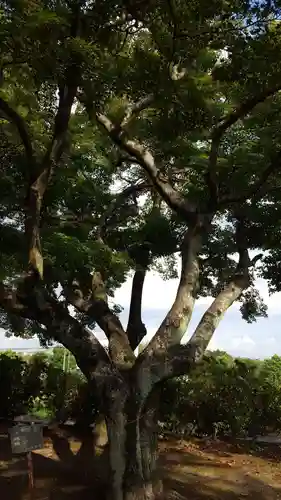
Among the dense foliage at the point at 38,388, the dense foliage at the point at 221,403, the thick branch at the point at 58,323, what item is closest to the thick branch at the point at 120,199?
the thick branch at the point at 58,323

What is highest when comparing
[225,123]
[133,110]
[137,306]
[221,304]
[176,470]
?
[133,110]

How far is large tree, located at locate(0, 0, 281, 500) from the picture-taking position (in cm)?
587

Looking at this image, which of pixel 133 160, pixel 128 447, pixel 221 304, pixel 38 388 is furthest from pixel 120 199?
pixel 38 388

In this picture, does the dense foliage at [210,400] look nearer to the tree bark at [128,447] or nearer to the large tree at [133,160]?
the large tree at [133,160]

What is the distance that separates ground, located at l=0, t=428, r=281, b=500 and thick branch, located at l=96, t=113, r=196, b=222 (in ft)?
11.3

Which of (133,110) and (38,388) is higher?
(133,110)

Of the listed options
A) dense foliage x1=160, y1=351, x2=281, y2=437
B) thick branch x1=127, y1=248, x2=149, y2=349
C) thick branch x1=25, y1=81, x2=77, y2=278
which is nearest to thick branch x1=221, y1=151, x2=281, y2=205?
thick branch x1=25, y1=81, x2=77, y2=278

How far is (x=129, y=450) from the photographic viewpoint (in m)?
6.21

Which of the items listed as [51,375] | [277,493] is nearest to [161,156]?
[277,493]

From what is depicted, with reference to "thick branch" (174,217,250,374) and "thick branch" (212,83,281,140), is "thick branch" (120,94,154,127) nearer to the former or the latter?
"thick branch" (212,83,281,140)

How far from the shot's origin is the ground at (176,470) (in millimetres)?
7270

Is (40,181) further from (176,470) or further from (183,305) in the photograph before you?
(176,470)

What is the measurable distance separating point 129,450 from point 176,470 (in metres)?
2.63

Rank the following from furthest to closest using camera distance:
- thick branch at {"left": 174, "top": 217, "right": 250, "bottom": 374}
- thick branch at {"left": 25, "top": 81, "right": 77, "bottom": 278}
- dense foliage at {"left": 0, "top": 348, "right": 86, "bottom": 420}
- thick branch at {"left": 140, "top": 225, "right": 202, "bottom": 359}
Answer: dense foliage at {"left": 0, "top": 348, "right": 86, "bottom": 420} → thick branch at {"left": 174, "top": 217, "right": 250, "bottom": 374} → thick branch at {"left": 140, "top": 225, "right": 202, "bottom": 359} → thick branch at {"left": 25, "top": 81, "right": 77, "bottom": 278}
